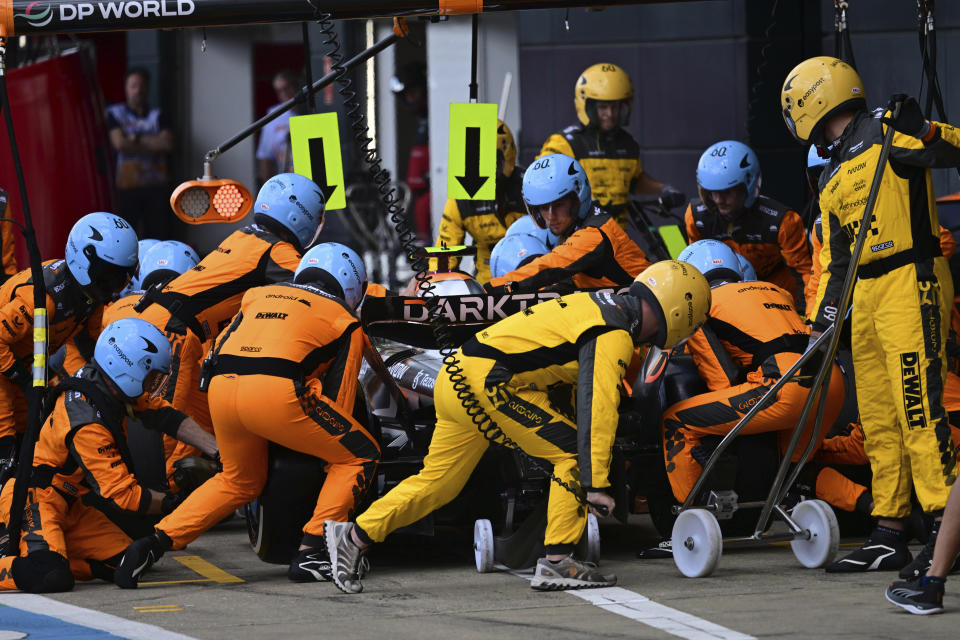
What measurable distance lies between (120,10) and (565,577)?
367cm

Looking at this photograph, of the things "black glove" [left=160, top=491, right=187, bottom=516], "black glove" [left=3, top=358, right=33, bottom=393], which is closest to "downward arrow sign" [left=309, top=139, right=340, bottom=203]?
"black glove" [left=3, top=358, right=33, bottom=393]

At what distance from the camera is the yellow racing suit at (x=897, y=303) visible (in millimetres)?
6621

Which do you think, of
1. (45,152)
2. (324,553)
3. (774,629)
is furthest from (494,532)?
(45,152)

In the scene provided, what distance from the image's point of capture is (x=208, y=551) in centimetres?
807

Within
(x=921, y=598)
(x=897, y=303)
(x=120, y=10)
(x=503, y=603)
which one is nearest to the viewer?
(x=921, y=598)

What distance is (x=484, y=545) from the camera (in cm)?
705

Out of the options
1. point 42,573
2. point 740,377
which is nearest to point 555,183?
point 740,377

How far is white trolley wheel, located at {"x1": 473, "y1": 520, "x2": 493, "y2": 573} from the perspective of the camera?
7047mm

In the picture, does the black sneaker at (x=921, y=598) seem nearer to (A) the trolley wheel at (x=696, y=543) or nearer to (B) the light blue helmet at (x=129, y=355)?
(A) the trolley wheel at (x=696, y=543)

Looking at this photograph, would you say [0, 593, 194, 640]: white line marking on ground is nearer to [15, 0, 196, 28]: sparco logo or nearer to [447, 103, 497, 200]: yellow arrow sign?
[15, 0, 196, 28]: sparco logo

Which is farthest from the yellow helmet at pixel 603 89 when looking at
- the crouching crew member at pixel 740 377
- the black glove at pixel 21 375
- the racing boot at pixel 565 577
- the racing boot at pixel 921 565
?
the racing boot at pixel 921 565

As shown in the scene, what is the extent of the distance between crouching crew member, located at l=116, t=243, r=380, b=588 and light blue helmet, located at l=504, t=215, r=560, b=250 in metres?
2.50

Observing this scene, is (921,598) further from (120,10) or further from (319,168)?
(120,10)

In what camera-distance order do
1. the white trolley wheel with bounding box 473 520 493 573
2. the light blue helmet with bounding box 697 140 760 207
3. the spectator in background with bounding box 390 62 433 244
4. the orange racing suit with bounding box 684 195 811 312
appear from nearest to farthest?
1. the white trolley wheel with bounding box 473 520 493 573
2. the light blue helmet with bounding box 697 140 760 207
3. the orange racing suit with bounding box 684 195 811 312
4. the spectator in background with bounding box 390 62 433 244
